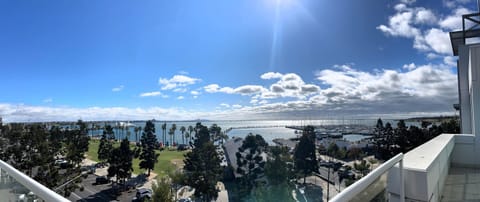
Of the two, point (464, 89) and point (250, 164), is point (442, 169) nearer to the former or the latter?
point (464, 89)

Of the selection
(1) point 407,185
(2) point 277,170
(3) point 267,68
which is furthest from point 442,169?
(3) point 267,68

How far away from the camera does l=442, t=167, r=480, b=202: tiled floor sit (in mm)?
1932

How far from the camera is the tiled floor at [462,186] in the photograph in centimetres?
193

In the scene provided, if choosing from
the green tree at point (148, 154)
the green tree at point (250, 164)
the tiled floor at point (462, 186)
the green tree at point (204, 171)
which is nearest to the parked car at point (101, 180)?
the green tree at point (148, 154)

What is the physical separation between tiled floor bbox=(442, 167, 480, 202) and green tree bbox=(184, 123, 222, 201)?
19.6 metres

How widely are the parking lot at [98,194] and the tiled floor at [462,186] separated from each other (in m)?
22.8

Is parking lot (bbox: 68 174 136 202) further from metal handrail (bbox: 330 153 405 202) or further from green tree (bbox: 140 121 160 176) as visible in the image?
metal handrail (bbox: 330 153 405 202)

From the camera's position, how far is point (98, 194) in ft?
69.9

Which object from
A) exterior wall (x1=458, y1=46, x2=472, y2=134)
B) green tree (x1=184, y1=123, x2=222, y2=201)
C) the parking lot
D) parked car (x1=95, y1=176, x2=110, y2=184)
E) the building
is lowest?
the parking lot

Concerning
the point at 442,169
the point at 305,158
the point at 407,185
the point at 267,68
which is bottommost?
the point at 305,158

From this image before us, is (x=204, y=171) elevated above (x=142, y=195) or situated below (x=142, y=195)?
above

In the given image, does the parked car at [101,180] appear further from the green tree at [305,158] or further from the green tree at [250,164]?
the green tree at [305,158]

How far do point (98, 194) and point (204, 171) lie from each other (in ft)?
29.8

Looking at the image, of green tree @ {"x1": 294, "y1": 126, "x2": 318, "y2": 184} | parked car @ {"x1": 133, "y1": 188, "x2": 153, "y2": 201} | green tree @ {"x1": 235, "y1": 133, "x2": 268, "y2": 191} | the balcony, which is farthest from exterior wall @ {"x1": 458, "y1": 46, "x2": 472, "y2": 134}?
parked car @ {"x1": 133, "y1": 188, "x2": 153, "y2": 201}
